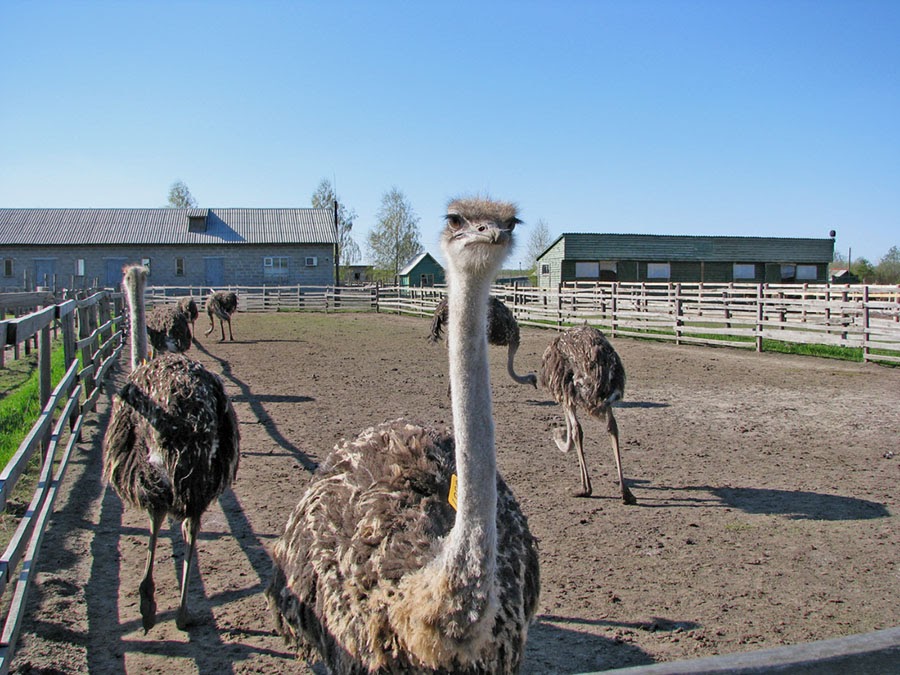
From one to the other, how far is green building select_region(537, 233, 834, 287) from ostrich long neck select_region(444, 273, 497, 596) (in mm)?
36427

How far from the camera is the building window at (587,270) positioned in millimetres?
38688

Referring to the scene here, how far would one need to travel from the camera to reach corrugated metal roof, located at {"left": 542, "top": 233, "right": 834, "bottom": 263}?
38.7 metres

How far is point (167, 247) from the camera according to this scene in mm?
38312

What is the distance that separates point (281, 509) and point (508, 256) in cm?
338

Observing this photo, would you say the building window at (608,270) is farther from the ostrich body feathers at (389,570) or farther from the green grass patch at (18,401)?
the ostrich body feathers at (389,570)

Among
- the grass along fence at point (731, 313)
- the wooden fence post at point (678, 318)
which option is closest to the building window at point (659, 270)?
the grass along fence at point (731, 313)

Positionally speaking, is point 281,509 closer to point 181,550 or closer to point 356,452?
point 181,550

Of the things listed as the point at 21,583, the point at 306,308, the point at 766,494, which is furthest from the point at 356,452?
the point at 306,308

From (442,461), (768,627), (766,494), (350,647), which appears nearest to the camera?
(350,647)

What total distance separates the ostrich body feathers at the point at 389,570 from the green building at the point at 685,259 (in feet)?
118

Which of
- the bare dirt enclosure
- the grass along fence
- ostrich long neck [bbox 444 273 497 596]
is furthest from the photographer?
the grass along fence

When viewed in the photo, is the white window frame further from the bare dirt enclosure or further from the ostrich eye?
the ostrich eye

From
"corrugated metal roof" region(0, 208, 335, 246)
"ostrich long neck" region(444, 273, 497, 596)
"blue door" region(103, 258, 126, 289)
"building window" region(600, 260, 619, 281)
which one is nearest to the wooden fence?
"ostrich long neck" region(444, 273, 497, 596)

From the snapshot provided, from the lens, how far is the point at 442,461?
9.78 ft
